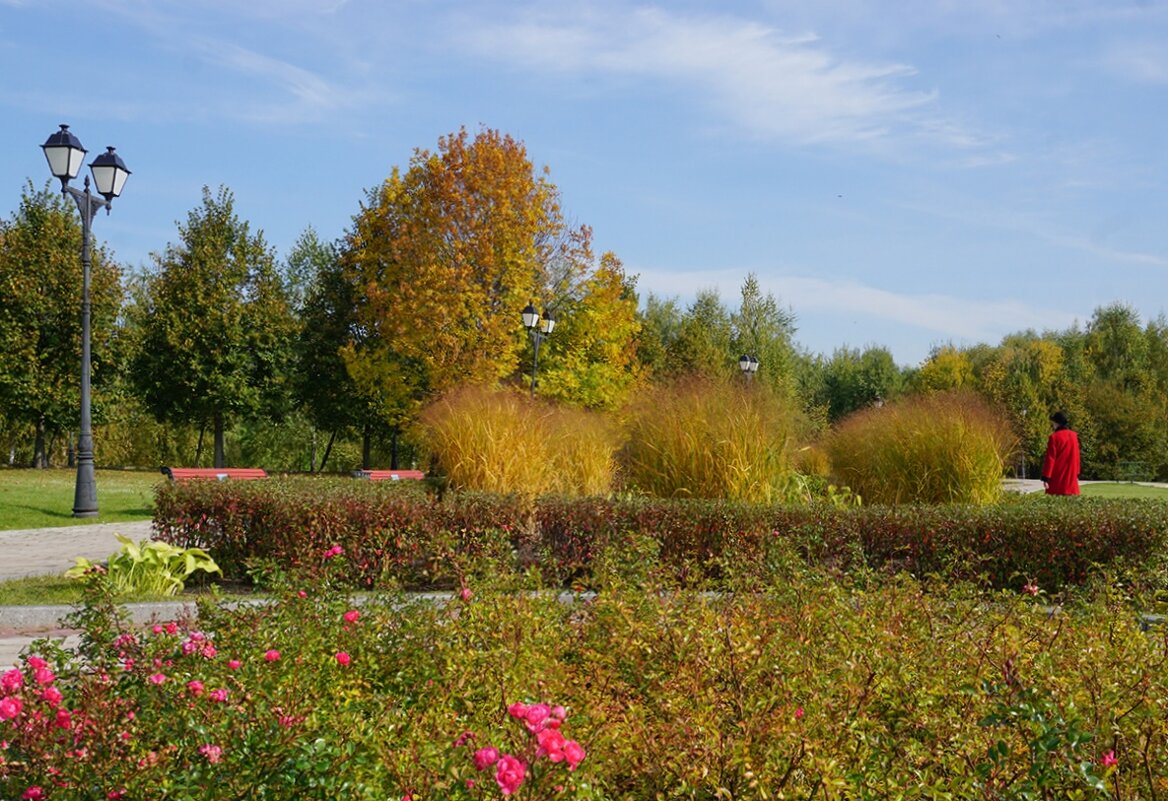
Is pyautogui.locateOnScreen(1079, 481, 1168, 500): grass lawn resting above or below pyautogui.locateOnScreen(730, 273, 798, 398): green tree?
below

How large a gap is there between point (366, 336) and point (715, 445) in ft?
85.4

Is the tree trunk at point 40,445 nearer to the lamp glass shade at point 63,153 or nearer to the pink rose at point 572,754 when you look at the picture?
the lamp glass shade at point 63,153

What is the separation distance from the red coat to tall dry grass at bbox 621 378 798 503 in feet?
13.4

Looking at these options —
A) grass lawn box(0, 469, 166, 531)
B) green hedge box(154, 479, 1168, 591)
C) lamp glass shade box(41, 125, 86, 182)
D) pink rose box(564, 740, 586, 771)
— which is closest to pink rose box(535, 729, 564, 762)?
pink rose box(564, 740, 586, 771)

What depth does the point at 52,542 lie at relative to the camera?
12945 mm

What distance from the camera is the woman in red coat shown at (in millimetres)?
12078

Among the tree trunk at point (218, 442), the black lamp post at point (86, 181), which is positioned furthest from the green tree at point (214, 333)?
the black lamp post at point (86, 181)

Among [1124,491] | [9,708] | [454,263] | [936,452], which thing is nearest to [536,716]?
[9,708]

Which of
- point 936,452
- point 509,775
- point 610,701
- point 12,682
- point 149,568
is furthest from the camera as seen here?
Answer: point 936,452

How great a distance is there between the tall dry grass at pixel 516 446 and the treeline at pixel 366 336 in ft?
8.29

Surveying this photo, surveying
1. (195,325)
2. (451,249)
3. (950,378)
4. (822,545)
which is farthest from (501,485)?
(950,378)

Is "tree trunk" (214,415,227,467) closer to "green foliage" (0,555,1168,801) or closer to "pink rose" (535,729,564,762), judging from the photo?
"green foliage" (0,555,1168,801)

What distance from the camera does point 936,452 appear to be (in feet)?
34.3

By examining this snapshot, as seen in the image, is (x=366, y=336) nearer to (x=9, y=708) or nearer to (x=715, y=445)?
(x=715, y=445)
